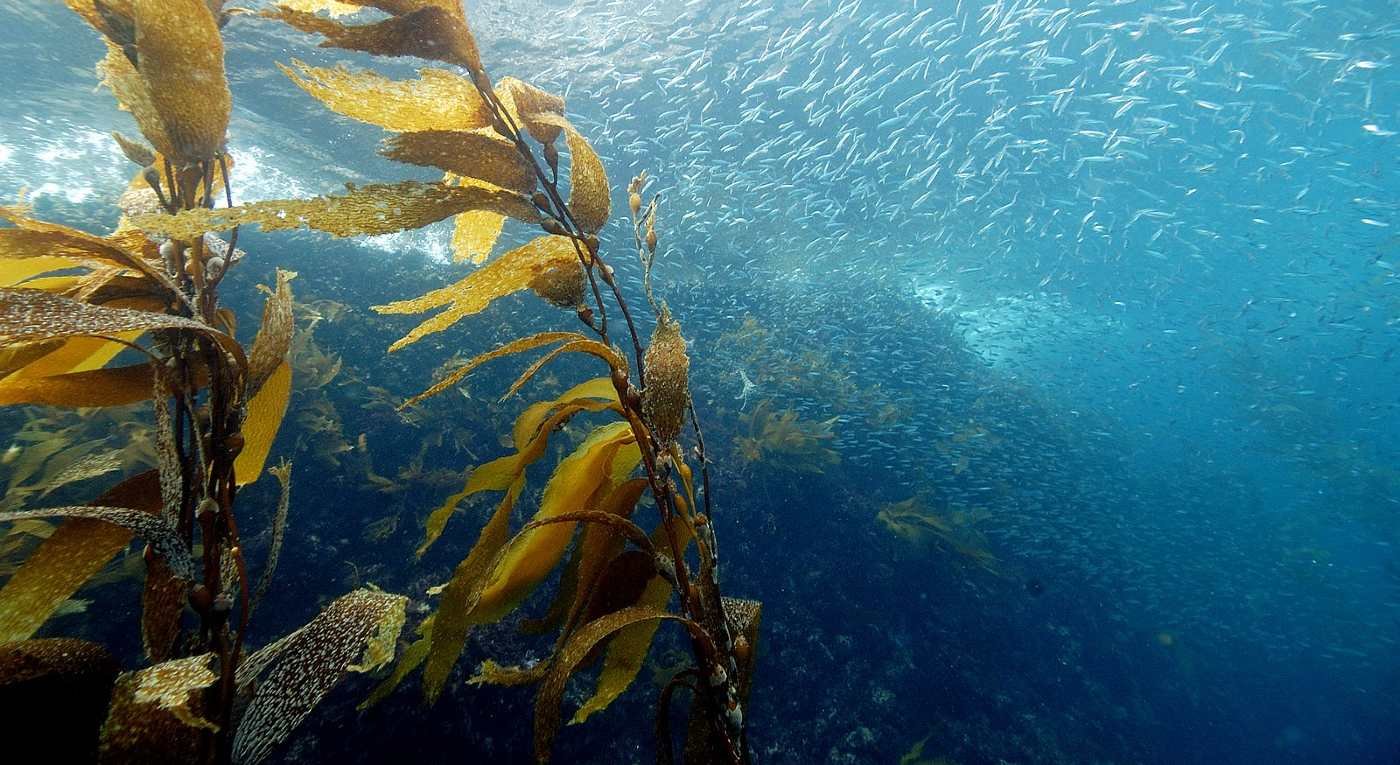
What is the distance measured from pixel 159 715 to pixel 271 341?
0.63m

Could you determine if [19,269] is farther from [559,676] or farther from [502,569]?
[559,676]

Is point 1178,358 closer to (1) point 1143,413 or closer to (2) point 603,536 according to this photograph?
(1) point 1143,413

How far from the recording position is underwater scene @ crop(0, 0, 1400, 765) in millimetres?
905

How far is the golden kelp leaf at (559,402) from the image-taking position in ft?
4.02

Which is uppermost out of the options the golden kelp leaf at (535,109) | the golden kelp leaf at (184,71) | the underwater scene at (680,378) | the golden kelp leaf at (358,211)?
the golden kelp leaf at (184,71)

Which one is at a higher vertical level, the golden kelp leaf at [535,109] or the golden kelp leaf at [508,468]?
the golden kelp leaf at [535,109]

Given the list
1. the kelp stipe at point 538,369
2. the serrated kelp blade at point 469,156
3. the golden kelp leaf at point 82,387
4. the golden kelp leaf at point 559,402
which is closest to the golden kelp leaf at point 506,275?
the kelp stipe at point 538,369

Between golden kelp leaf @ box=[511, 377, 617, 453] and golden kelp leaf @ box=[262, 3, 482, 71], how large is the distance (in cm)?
71

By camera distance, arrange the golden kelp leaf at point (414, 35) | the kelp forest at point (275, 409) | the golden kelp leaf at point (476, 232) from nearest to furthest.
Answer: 1. the kelp forest at point (275, 409)
2. the golden kelp leaf at point (414, 35)
3. the golden kelp leaf at point (476, 232)

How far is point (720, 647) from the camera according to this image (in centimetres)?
98

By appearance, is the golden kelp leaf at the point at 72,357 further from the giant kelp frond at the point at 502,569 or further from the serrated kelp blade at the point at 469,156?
the giant kelp frond at the point at 502,569

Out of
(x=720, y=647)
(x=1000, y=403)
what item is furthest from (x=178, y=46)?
(x=1000, y=403)

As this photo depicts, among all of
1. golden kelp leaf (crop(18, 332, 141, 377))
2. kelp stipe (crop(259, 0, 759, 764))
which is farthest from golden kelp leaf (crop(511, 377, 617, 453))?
golden kelp leaf (crop(18, 332, 141, 377))

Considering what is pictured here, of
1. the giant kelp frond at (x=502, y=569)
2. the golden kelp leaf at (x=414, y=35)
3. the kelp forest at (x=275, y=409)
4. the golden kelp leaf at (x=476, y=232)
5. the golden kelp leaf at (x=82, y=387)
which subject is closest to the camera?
the kelp forest at (x=275, y=409)
